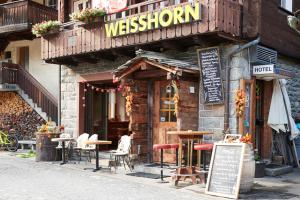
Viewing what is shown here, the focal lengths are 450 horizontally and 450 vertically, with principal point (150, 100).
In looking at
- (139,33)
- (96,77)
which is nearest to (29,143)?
(96,77)

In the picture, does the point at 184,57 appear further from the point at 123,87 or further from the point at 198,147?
the point at 198,147

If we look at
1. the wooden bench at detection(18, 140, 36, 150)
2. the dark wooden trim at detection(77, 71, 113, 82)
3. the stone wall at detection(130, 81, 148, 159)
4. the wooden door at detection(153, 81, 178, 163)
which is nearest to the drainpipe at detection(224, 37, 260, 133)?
the wooden door at detection(153, 81, 178, 163)

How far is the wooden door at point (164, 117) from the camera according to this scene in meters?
11.8

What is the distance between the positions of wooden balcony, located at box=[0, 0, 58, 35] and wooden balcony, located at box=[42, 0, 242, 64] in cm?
391

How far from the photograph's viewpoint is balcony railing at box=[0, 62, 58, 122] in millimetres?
17500

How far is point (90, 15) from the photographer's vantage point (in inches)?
503

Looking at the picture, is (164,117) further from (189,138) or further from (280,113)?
(280,113)

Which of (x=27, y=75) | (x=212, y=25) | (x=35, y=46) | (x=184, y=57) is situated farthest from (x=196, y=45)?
(x=35, y=46)

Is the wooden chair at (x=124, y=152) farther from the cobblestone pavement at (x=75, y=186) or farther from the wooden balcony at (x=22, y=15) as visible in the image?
the wooden balcony at (x=22, y=15)

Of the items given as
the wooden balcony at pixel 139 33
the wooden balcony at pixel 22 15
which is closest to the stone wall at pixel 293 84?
the wooden balcony at pixel 139 33

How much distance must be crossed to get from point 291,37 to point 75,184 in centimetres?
767

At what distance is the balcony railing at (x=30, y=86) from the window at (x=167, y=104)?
253 inches

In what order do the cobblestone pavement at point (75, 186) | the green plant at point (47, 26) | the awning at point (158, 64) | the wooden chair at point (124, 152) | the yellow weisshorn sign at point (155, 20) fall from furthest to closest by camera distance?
the green plant at point (47, 26) < the wooden chair at point (124, 152) < the yellow weisshorn sign at point (155, 20) < the awning at point (158, 64) < the cobblestone pavement at point (75, 186)

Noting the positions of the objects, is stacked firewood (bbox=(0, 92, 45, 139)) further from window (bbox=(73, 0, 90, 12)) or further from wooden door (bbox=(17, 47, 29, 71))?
window (bbox=(73, 0, 90, 12))
